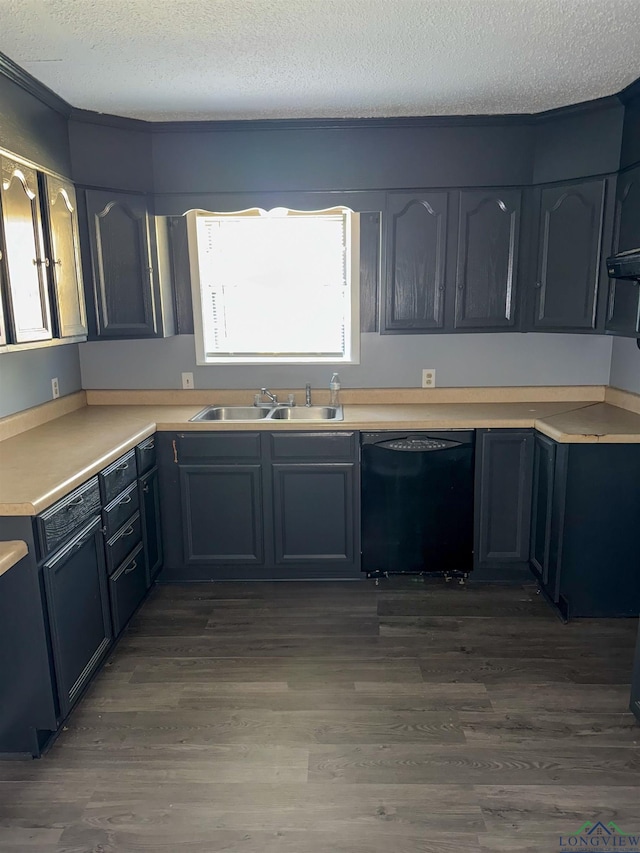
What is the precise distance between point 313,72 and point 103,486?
1.96 m

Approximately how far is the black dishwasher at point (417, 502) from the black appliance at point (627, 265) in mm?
1009

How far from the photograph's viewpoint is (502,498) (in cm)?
308

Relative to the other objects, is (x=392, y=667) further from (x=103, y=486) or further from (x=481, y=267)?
(x=481, y=267)

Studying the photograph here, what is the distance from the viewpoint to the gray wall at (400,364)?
3484 mm

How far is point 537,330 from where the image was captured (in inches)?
126

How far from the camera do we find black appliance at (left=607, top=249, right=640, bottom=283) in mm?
2320

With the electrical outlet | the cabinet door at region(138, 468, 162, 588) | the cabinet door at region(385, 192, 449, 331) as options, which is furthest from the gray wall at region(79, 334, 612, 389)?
the cabinet door at region(138, 468, 162, 588)

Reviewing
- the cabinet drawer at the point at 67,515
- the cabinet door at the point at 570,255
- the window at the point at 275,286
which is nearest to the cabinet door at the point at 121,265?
the window at the point at 275,286

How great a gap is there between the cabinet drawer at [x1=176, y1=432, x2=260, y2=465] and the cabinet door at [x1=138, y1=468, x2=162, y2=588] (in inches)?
7.6

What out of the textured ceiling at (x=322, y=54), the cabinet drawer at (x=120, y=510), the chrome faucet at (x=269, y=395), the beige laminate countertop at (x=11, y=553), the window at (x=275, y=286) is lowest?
the cabinet drawer at (x=120, y=510)

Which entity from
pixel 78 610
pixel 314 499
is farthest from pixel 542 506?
pixel 78 610

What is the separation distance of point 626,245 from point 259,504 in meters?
2.26

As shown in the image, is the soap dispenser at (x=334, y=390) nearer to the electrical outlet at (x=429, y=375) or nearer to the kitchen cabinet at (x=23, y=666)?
the electrical outlet at (x=429, y=375)

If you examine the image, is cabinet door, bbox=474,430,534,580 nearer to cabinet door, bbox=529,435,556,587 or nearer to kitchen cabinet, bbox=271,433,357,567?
cabinet door, bbox=529,435,556,587
